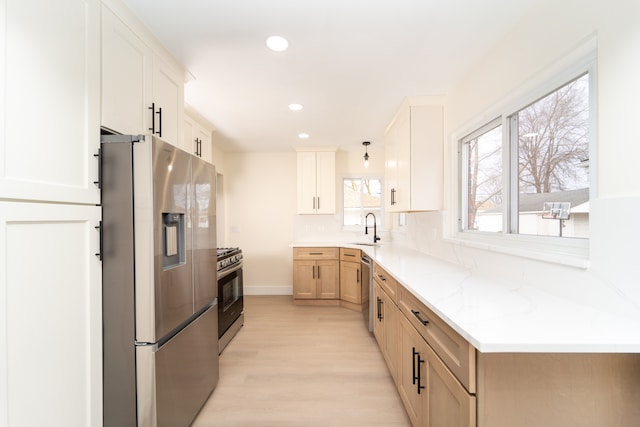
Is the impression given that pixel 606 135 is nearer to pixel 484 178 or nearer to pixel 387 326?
pixel 484 178

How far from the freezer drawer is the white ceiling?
69.4 inches

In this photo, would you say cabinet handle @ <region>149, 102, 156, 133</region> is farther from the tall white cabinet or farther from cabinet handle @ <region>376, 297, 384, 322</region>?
cabinet handle @ <region>376, 297, 384, 322</region>

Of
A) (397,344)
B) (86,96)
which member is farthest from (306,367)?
(86,96)

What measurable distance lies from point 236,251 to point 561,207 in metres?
3.03

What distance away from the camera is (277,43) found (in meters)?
1.83

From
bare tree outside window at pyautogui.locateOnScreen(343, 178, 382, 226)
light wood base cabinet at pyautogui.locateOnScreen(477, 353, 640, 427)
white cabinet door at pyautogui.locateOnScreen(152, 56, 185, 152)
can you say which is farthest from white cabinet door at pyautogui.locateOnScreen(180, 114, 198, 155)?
light wood base cabinet at pyautogui.locateOnScreen(477, 353, 640, 427)

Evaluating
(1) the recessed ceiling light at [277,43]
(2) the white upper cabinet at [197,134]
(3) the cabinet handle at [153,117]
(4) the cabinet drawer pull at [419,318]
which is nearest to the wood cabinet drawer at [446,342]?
(4) the cabinet drawer pull at [419,318]

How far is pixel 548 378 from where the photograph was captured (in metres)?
0.97

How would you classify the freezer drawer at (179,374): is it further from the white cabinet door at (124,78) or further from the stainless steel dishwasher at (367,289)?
the stainless steel dishwasher at (367,289)

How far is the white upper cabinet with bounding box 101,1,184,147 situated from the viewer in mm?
1421

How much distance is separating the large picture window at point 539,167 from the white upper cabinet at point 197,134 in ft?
8.60

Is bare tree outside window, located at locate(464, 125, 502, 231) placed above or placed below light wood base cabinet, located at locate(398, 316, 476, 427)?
above

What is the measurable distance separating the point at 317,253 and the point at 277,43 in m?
3.13

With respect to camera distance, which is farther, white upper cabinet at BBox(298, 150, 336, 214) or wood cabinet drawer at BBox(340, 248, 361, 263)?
white upper cabinet at BBox(298, 150, 336, 214)
